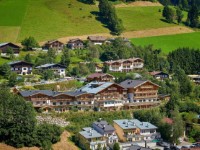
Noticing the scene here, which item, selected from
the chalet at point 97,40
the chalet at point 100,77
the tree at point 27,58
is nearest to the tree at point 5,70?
the tree at point 27,58

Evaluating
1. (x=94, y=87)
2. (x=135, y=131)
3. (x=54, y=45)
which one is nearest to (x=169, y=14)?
(x=54, y=45)

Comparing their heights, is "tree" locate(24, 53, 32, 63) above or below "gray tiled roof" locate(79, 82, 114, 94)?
above

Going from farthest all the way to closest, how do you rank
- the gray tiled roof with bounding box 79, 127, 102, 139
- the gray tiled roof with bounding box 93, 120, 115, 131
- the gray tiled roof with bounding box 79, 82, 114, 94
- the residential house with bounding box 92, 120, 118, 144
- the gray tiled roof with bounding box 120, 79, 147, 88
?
the gray tiled roof with bounding box 120, 79, 147, 88
the gray tiled roof with bounding box 79, 82, 114, 94
the gray tiled roof with bounding box 93, 120, 115, 131
the residential house with bounding box 92, 120, 118, 144
the gray tiled roof with bounding box 79, 127, 102, 139

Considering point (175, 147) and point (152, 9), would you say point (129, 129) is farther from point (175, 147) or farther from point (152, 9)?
point (152, 9)

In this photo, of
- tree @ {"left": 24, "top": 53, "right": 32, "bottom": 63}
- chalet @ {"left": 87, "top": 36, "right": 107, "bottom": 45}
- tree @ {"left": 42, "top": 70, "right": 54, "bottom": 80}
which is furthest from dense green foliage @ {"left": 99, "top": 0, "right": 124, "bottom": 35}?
tree @ {"left": 42, "top": 70, "right": 54, "bottom": 80}

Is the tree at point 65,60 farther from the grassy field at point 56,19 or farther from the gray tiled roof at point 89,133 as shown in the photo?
the gray tiled roof at point 89,133

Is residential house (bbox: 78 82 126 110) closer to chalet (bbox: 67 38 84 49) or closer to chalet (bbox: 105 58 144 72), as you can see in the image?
chalet (bbox: 105 58 144 72)

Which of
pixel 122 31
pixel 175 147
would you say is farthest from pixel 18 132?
pixel 122 31

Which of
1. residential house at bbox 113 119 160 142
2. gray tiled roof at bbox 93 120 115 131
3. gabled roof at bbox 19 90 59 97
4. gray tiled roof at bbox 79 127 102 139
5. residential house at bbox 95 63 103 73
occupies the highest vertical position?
gabled roof at bbox 19 90 59 97
